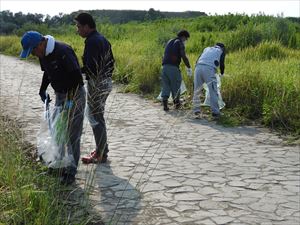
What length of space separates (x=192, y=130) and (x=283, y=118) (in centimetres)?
184

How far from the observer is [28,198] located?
4.07 metres

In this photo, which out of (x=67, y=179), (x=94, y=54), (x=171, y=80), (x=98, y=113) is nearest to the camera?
(x=67, y=179)

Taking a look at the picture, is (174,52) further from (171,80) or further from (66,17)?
(66,17)

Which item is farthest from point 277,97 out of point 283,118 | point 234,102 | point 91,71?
point 91,71

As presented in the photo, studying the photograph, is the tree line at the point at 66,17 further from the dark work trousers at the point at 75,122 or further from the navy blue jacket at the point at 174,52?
the dark work trousers at the point at 75,122

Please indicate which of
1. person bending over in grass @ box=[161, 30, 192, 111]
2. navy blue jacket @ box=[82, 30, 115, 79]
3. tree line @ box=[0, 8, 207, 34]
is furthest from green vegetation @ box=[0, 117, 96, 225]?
tree line @ box=[0, 8, 207, 34]

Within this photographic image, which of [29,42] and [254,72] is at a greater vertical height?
[29,42]

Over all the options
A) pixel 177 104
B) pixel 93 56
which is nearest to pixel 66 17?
pixel 177 104

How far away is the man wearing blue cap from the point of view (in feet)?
16.2

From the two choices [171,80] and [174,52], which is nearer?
[174,52]

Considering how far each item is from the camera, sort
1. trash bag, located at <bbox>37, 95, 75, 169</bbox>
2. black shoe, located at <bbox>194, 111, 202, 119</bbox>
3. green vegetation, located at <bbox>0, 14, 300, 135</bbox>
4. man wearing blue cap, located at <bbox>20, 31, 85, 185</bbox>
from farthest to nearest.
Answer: black shoe, located at <bbox>194, 111, 202, 119</bbox>, green vegetation, located at <bbox>0, 14, 300, 135</bbox>, man wearing blue cap, located at <bbox>20, 31, 85, 185</bbox>, trash bag, located at <bbox>37, 95, 75, 169</bbox>

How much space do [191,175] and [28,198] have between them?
2584mm

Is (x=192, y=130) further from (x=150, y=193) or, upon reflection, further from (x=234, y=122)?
(x=150, y=193)

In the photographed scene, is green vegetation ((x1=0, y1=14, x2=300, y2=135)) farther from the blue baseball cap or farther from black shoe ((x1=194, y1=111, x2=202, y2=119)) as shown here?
the blue baseball cap
